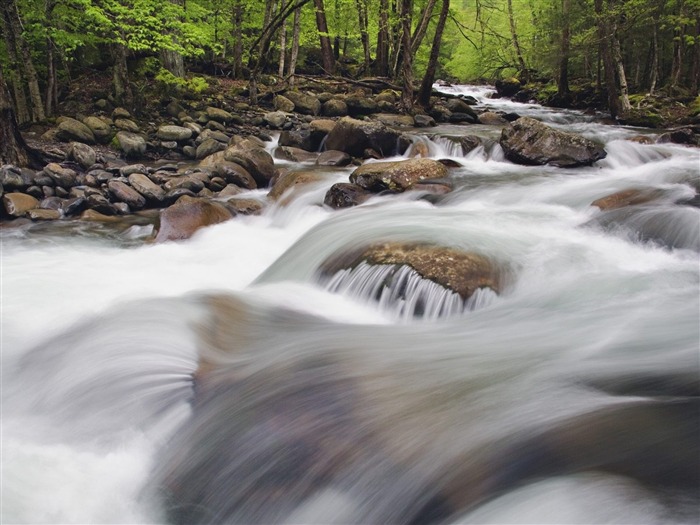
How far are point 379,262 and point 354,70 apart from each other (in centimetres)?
2260

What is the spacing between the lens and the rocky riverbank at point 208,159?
311 inches

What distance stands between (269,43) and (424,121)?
5.37 meters

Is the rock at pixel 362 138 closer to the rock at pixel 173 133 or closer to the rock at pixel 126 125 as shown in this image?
the rock at pixel 173 133

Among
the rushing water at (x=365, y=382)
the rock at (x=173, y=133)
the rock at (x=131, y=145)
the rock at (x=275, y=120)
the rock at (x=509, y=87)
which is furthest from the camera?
the rock at (x=509, y=87)

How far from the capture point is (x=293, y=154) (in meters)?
11.5

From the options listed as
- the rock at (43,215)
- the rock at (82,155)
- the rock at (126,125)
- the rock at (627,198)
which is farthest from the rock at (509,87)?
the rock at (43,215)

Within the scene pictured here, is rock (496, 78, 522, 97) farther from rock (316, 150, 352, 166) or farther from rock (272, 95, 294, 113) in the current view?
rock (316, 150, 352, 166)

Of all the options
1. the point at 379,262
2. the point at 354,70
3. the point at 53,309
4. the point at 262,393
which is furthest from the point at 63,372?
the point at 354,70

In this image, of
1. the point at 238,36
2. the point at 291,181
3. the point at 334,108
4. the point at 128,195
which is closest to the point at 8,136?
the point at 128,195

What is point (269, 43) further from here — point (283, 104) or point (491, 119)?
point (491, 119)

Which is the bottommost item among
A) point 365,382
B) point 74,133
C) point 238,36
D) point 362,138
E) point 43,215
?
point 43,215

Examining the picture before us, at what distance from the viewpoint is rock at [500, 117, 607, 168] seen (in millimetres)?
9445

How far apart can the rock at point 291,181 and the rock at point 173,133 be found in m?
3.88

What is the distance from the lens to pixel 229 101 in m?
15.4
